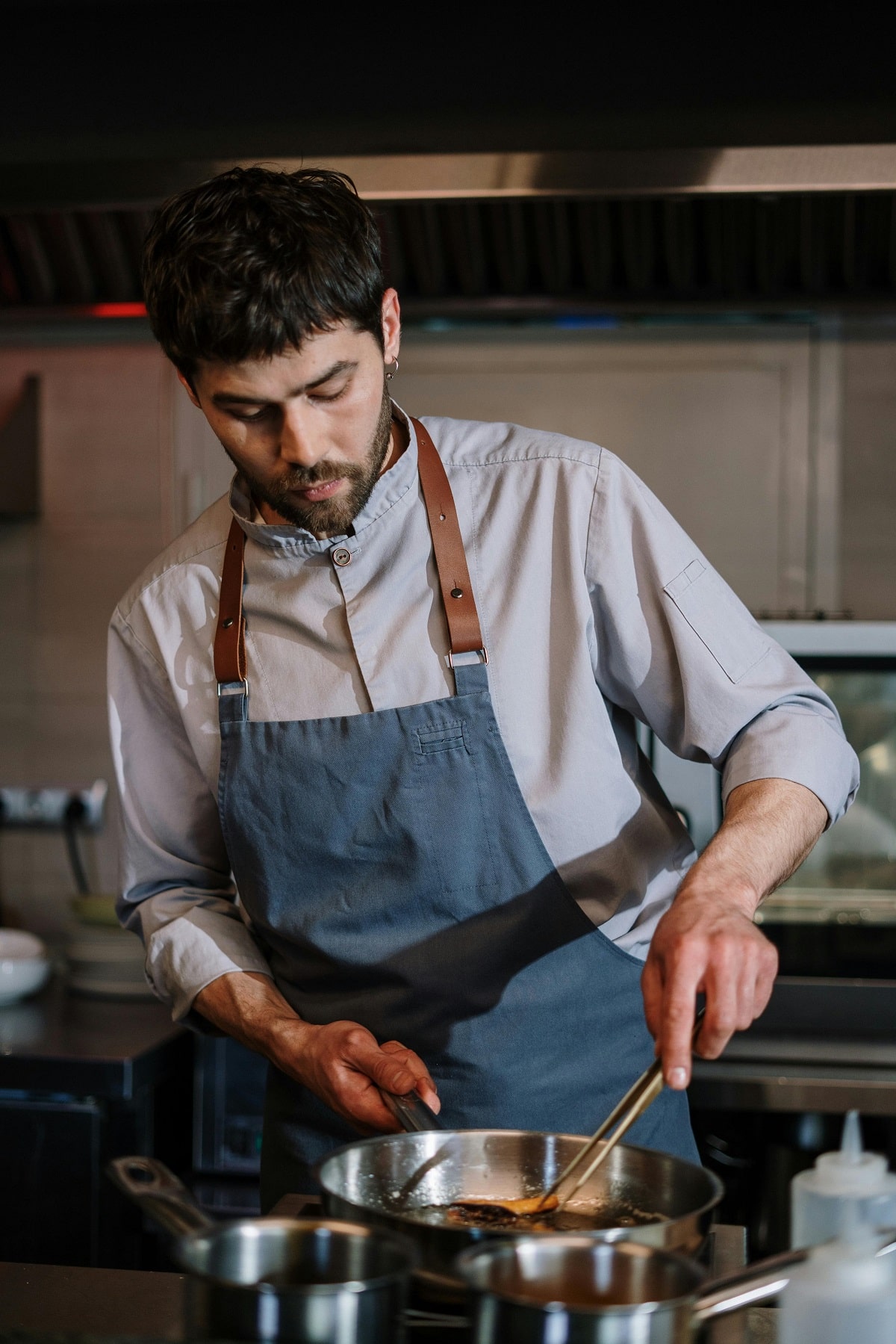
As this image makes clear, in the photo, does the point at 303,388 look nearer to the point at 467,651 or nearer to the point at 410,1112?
the point at 467,651

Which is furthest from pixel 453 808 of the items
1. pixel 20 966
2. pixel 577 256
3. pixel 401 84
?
pixel 577 256

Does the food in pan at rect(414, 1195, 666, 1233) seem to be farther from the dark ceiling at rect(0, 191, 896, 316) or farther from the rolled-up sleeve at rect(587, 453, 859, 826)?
the dark ceiling at rect(0, 191, 896, 316)

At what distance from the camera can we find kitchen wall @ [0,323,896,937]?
248 cm

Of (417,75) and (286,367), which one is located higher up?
(417,75)

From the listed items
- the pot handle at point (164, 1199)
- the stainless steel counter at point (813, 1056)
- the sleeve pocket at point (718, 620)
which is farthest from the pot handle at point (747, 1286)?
the stainless steel counter at point (813, 1056)

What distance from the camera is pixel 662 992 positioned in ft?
2.75

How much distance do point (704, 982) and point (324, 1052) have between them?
14.2 inches

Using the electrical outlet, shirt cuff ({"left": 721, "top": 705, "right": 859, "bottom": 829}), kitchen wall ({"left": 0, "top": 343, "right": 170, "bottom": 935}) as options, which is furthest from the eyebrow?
the electrical outlet

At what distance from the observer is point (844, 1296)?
0.60 m

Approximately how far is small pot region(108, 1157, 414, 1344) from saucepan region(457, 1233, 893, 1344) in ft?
0.13

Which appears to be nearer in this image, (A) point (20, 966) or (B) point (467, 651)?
(B) point (467, 651)

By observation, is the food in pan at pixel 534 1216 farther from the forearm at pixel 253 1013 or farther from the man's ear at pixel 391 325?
the man's ear at pixel 391 325

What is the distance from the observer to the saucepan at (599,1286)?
1.79 ft

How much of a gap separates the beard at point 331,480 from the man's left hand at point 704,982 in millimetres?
525
